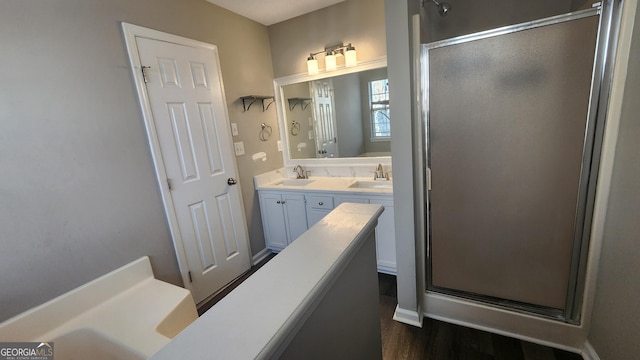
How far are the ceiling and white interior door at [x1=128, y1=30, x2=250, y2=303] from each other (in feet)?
1.54

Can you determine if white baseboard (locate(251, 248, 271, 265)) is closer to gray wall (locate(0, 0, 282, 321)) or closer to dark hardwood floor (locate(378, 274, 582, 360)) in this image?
gray wall (locate(0, 0, 282, 321))

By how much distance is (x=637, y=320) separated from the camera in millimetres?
1072

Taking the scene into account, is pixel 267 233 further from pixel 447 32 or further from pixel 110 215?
pixel 447 32

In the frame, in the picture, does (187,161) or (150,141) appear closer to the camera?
(150,141)

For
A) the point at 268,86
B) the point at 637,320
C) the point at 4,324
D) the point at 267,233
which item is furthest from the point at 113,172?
the point at 637,320

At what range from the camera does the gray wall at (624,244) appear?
1.07 meters

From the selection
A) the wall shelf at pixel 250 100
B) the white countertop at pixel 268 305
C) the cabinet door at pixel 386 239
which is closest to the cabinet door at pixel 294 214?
the cabinet door at pixel 386 239

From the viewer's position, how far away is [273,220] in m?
2.78

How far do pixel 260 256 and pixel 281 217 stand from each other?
20.2 inches

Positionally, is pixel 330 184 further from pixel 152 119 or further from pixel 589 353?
pixel 589 353

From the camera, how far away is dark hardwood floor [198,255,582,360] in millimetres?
1463

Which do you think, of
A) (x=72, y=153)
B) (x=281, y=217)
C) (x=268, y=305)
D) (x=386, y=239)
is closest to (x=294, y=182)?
(x=281, y=217)

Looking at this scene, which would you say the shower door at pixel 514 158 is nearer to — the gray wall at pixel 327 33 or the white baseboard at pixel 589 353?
the white baseboard at pixel 589 353

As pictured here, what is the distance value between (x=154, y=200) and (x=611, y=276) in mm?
2647
